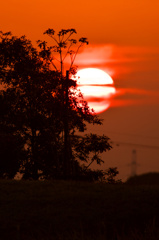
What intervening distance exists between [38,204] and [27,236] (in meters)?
4.93

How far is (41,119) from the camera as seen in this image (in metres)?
53.2

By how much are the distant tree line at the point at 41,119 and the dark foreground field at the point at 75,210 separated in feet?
67.3

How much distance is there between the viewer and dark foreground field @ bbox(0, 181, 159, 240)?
2327 cm

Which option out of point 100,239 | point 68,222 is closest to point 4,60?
point 68,222

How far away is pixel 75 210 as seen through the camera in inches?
1021

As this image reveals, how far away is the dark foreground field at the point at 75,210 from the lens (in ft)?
76.3

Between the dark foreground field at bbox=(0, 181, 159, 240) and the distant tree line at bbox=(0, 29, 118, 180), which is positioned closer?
the dark foreground field at bbox=(0, 181, 159, 240)

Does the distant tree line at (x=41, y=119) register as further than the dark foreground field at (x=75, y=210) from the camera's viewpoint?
Yes

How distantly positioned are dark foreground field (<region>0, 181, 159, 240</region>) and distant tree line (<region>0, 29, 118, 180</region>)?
20.5 meters

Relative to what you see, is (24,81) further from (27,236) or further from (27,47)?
(27,236)

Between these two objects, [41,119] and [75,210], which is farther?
[41,119]

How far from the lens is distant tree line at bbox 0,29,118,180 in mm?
52000

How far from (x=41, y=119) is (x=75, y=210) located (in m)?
27.8

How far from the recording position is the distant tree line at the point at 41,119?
52.0m
